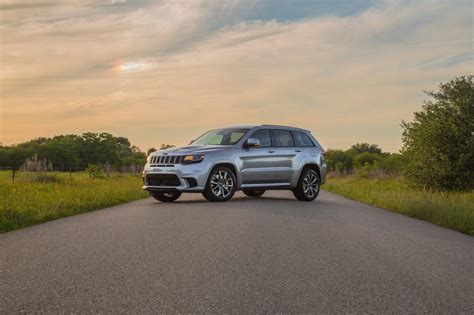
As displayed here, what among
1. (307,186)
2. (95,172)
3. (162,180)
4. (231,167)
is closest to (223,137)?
(231,167)

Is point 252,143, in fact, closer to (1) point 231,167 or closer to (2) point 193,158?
(1) point 231,167

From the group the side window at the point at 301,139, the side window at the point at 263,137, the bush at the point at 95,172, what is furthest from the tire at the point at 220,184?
the bush at the point at 95,172

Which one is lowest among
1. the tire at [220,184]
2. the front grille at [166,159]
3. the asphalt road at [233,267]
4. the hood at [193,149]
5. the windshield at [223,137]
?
the asphalt road at [233,267]

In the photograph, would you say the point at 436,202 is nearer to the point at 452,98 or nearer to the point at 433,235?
the point at 433,235

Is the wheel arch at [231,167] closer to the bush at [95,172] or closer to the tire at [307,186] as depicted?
the tire at [307,186]

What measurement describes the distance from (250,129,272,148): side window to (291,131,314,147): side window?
1039mm

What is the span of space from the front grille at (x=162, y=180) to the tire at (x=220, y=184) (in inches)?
30.2

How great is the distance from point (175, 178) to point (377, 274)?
872cm

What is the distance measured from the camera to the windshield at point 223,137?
15885 mm

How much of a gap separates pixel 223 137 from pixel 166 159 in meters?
1.85

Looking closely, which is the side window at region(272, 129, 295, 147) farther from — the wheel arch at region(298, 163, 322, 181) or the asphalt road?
the asphalt road

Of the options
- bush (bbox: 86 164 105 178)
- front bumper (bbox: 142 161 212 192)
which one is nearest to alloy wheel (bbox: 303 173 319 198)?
front bumper (bbox: 142 161 212 192)

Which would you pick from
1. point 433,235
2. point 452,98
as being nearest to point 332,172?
point 452,98

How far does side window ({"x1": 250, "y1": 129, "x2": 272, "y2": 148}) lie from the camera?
16188 millimetres
